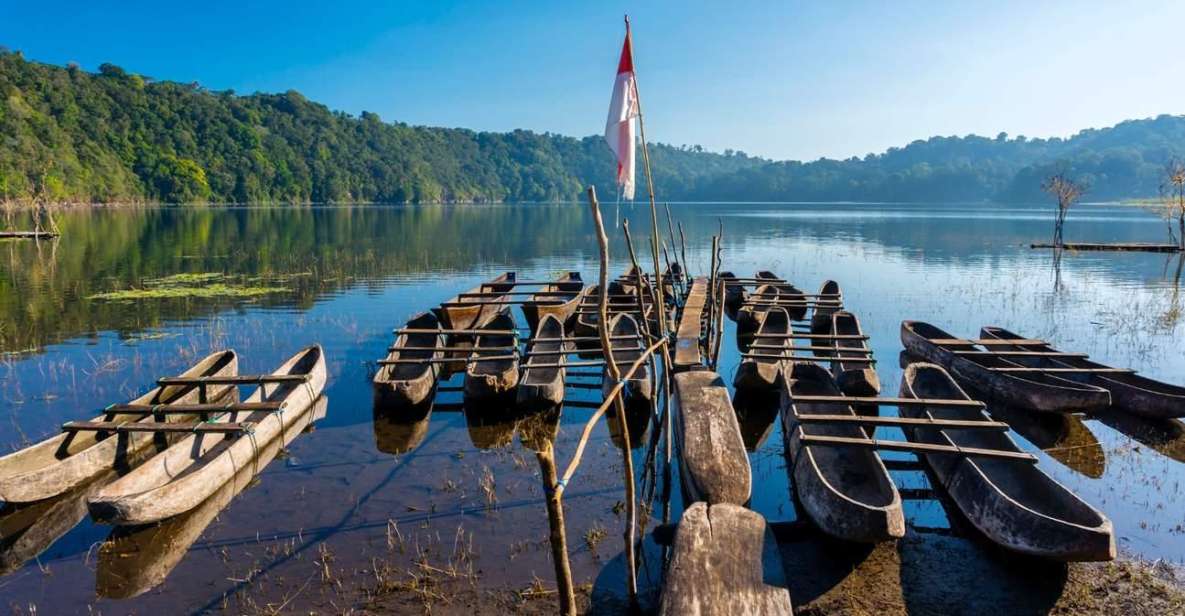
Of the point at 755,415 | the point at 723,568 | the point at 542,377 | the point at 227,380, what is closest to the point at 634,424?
the point at 542,377

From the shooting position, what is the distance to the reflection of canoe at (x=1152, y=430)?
8.91 metres

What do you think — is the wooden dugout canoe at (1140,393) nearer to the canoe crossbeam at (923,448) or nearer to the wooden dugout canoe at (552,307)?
the canoe crossbeam at (923,448)

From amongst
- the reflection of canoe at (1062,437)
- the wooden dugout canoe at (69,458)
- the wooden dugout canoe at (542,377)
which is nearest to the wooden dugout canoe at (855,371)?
the reflection of canoe at (1062,437)

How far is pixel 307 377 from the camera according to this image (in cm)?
979

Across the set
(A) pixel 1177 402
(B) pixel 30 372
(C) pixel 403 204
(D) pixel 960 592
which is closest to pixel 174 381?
(B) pixel 30 372

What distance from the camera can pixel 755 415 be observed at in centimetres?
1044

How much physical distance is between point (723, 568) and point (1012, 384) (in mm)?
7853

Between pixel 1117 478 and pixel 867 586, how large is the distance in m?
4.91

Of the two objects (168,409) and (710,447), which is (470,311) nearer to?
(168,409)

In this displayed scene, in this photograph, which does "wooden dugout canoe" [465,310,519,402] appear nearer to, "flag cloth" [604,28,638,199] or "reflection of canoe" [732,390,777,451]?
"reflection of canoe" [732,390,777,451]

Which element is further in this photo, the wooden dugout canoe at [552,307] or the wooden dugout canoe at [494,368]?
the wooden dugout canoe at [552,307]

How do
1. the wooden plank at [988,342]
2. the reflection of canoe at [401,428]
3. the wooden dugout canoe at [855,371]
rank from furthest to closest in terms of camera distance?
the wooden plank at [988,342]
the wooden dugout canoe at [855,371]
the reflection of canoe at [401,428]

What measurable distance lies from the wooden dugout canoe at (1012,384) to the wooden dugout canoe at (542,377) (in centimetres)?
716

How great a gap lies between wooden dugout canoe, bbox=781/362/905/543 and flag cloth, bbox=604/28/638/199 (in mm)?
3516
